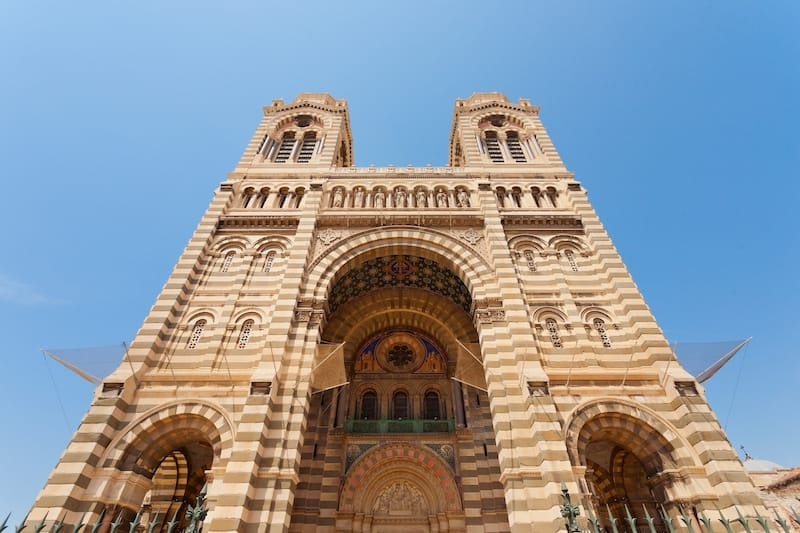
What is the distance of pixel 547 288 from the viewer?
607 inches

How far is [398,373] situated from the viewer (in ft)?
64.1

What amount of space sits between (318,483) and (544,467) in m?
8.96

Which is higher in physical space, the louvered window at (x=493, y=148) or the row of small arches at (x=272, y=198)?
the louvered window at (x=493, y=148)

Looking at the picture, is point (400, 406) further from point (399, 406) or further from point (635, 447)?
point (635, 447)

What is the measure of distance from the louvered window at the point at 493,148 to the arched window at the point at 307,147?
10.2 metres

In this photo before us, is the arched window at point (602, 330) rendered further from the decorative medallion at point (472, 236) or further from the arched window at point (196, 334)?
the arched window at point (196, 334)

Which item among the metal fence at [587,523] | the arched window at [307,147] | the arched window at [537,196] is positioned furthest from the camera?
the arched window at [307,147]

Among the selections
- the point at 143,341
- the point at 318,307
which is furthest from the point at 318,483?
the point at 143,341

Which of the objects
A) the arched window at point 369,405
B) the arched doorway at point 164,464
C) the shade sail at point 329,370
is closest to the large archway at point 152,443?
the arched doorway at point 164,464

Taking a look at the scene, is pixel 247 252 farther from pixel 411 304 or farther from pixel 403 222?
pixel 411 304

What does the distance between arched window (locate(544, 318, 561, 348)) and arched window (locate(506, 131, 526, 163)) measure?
36.1ft

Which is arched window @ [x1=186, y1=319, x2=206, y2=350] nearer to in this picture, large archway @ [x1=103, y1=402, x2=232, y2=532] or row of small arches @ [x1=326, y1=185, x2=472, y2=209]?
large archway @ [x1=103, y1=402, x2=232, y2=532]

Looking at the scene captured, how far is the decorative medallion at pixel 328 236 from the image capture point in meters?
17.0

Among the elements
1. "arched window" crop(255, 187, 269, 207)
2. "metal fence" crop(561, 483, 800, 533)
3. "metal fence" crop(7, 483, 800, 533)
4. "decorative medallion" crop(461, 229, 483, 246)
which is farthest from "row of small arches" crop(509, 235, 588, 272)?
"arched window" crop(255, 187, 269, 207)
